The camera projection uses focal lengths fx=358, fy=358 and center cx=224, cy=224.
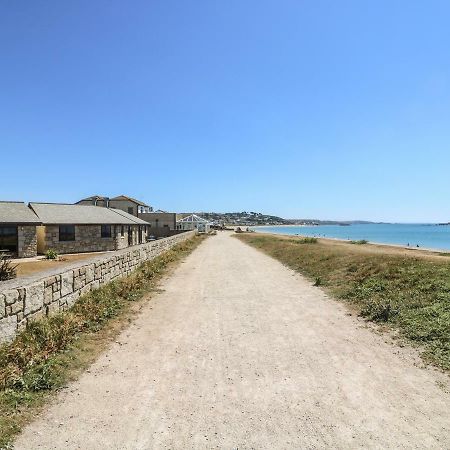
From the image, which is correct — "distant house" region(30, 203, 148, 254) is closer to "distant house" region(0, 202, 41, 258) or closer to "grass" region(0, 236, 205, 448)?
"distant house" region(0, 202, 41, 258)

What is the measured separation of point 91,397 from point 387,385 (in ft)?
13.9

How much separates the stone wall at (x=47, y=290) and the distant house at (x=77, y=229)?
23.8 m

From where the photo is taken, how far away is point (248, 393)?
5008 millimetres

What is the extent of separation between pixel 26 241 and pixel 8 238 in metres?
1.35

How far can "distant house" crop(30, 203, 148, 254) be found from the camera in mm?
32812

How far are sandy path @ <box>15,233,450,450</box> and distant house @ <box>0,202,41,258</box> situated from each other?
25.8 m

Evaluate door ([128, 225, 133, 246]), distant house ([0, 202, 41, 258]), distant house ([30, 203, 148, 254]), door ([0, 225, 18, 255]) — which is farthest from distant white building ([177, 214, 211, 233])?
door ([0, 225, 18, 255])

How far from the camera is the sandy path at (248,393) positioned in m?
3.96

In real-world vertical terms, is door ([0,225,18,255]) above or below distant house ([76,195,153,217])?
below

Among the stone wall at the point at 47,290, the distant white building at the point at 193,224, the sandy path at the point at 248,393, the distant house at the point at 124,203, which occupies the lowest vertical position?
the sandy path at the point at 248,393

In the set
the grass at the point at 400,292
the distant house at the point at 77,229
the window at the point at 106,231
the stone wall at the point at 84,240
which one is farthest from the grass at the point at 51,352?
the window at the point at 106,231

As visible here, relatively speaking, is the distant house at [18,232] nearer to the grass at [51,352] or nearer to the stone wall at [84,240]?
the stone wall at [84,240]

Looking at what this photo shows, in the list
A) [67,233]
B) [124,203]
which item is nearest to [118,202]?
[124,203]

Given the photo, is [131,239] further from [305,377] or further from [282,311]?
[305,377]
